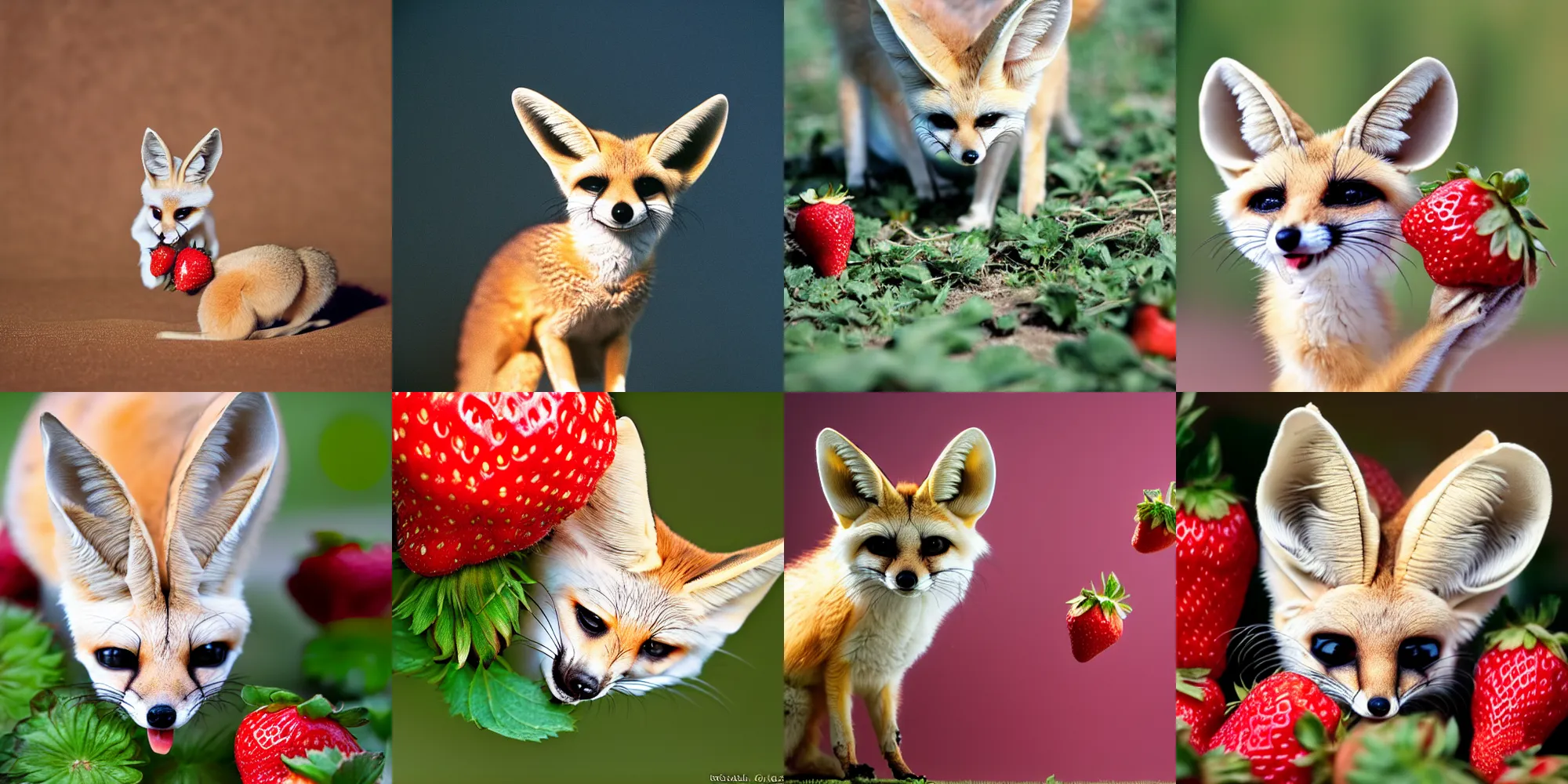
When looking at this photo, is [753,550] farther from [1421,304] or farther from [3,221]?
[3,221]

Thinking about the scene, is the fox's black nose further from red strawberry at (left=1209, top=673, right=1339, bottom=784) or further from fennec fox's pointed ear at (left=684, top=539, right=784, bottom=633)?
red strawberry at (left=1209, top=673, right=1339, bottom=784)

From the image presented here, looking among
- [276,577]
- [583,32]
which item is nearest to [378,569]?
[276,577]

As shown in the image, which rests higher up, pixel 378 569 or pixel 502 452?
pixel 502 452

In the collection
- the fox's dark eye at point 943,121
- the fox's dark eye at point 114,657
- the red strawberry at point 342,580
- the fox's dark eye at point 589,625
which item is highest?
the fox's dark eye at point 943,121

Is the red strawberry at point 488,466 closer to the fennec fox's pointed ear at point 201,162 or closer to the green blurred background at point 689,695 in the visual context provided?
the green blurred background at point 689,695

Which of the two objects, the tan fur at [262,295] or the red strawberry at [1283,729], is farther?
the tan fur at [262,295]

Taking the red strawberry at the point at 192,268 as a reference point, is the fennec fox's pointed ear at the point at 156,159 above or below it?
above

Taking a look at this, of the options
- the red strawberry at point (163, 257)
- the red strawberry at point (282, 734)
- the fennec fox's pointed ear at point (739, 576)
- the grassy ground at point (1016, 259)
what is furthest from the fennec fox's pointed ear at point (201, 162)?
the fennec fox's pointed ear at point (739, 576)

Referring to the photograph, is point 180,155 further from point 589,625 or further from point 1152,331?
point 1152,331
